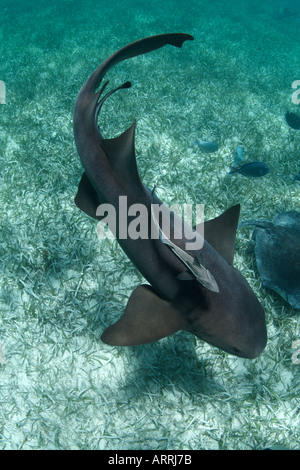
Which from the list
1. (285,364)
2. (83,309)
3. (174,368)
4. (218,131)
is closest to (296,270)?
(285,364)

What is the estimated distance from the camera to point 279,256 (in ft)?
12.4

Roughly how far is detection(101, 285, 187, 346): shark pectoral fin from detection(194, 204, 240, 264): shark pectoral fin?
813 mm

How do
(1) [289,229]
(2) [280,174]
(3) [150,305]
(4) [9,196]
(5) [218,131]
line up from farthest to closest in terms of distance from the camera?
(5) [218,131], (2) [280,174], (4) [9,196], (1) [289,229], (3) [150,305]

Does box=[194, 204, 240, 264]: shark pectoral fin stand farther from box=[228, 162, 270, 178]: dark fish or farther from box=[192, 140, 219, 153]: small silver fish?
box=[192, 140, 219, 153]: small silver fish

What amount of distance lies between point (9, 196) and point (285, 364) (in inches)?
185

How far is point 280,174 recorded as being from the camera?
18.9 feet

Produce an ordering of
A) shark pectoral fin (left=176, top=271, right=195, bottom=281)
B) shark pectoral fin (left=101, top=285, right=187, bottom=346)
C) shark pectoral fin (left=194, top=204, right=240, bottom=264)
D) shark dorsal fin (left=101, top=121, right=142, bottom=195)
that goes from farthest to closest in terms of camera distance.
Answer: shark pectoral fin (left=194, top=204, right=240, bottom=264), shark pectoral fin (left=101, top=285, right=187, bottom=346), shark dorsal fin (left=101, top=121, right=142, bottom=195), shark pectoral fin (left=176, top=271, right=195, bottom=281)

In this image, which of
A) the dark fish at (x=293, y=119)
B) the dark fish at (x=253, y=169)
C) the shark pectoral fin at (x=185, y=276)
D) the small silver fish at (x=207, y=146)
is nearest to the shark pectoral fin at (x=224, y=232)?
the shark pectoral fin at (x=185, y=276)

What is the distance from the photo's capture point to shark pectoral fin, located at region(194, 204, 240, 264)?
283 centimetres

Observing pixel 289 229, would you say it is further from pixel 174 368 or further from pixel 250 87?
pixel 250 87

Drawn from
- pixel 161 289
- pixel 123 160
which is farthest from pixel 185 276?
pixel 123 160

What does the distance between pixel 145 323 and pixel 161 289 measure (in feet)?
1.06

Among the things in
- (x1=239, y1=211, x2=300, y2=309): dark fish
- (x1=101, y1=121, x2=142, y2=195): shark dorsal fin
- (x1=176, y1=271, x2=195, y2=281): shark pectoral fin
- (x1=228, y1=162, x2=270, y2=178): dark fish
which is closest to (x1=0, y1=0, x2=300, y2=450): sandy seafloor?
(x1=239, y1=211, x2=300, y2=309): dark fish

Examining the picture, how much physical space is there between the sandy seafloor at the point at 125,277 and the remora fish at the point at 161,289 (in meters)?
1.07
